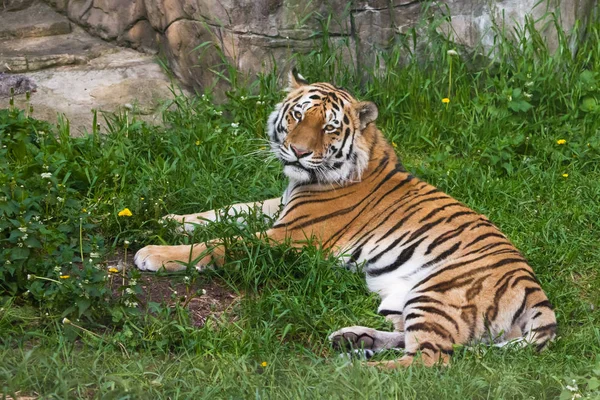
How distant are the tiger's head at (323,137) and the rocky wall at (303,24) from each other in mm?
1556

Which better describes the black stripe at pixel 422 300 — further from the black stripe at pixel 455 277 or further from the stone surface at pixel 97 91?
the stone surface at pixel 97 91

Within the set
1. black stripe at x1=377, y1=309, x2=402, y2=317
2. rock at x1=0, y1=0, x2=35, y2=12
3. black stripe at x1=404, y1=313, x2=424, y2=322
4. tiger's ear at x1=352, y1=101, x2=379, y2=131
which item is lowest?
black stripe at x1=377, y1=309, x2=402, y2=317

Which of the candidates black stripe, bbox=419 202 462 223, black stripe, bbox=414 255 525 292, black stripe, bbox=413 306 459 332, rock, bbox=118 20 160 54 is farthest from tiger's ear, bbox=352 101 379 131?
rock, bbox=118 20 160 54

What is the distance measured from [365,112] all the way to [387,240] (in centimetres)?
82

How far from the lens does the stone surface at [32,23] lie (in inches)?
306

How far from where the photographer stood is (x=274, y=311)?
4836 mm

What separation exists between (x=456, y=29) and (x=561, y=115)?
1066 millimetres

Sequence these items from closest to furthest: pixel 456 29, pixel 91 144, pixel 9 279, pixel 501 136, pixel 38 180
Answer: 1. pixel 9 279
2. pixel 38 180
3. pixel 91 144
4. pixel 501 136
5. pixel 456 29

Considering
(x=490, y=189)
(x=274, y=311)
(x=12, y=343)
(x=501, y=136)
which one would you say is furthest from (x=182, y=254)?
(x=501, y=136)

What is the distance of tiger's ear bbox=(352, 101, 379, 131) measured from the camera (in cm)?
567

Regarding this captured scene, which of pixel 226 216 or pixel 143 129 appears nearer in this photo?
pixel 226 216

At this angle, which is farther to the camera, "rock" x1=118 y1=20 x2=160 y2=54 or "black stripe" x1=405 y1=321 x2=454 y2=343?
"rock" x1=118 y1=20 x2=160 y2=54

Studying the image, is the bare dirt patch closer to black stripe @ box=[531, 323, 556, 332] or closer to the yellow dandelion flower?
the yellow dandelion flower

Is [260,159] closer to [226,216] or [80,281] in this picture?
[226,216]
